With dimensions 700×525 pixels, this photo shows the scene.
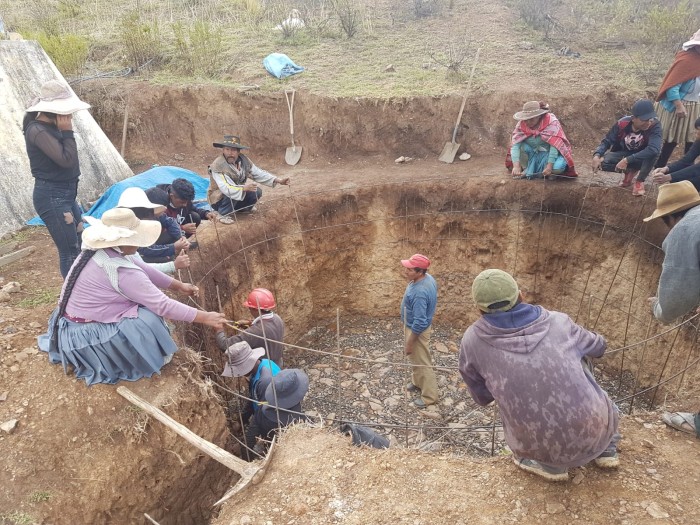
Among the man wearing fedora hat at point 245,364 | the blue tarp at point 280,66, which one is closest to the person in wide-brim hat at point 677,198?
the man wearing fedora hat at point 245,364

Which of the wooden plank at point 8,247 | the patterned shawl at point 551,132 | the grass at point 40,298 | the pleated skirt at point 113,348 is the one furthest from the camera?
the patterned shawl at point 551,132

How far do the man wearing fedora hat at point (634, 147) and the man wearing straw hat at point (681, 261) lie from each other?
10.4 feet

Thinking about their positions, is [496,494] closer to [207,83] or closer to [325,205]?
[325,205]

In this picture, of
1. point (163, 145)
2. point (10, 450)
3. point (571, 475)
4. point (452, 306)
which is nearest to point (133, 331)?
point (10, 450)

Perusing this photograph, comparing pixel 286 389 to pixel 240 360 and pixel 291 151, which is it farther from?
pixel 291 151

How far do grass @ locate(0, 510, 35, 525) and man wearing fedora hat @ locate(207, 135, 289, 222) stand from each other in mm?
4284

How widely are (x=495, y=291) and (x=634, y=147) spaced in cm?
519

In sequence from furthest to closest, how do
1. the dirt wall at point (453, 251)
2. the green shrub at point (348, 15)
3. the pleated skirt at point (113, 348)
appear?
the green shrub at point (348, 15) < the dirt wall at point (453, 251) < the pleated skirt at point (113, 348)

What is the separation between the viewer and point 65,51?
9.16 m

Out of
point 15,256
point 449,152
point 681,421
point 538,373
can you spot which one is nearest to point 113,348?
point 538,373

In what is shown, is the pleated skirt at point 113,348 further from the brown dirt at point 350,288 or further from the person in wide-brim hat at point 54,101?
the person in wide-brim hat at point 54,101

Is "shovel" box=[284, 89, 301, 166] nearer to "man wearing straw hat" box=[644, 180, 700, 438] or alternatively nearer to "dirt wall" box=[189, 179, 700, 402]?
"dirt wall" box=[189, 179, 700, 402]

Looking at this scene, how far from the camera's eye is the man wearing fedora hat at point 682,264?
3.03m

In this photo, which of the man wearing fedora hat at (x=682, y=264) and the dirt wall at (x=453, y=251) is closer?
the man wearing fedora hat at (x=682, y=264)
